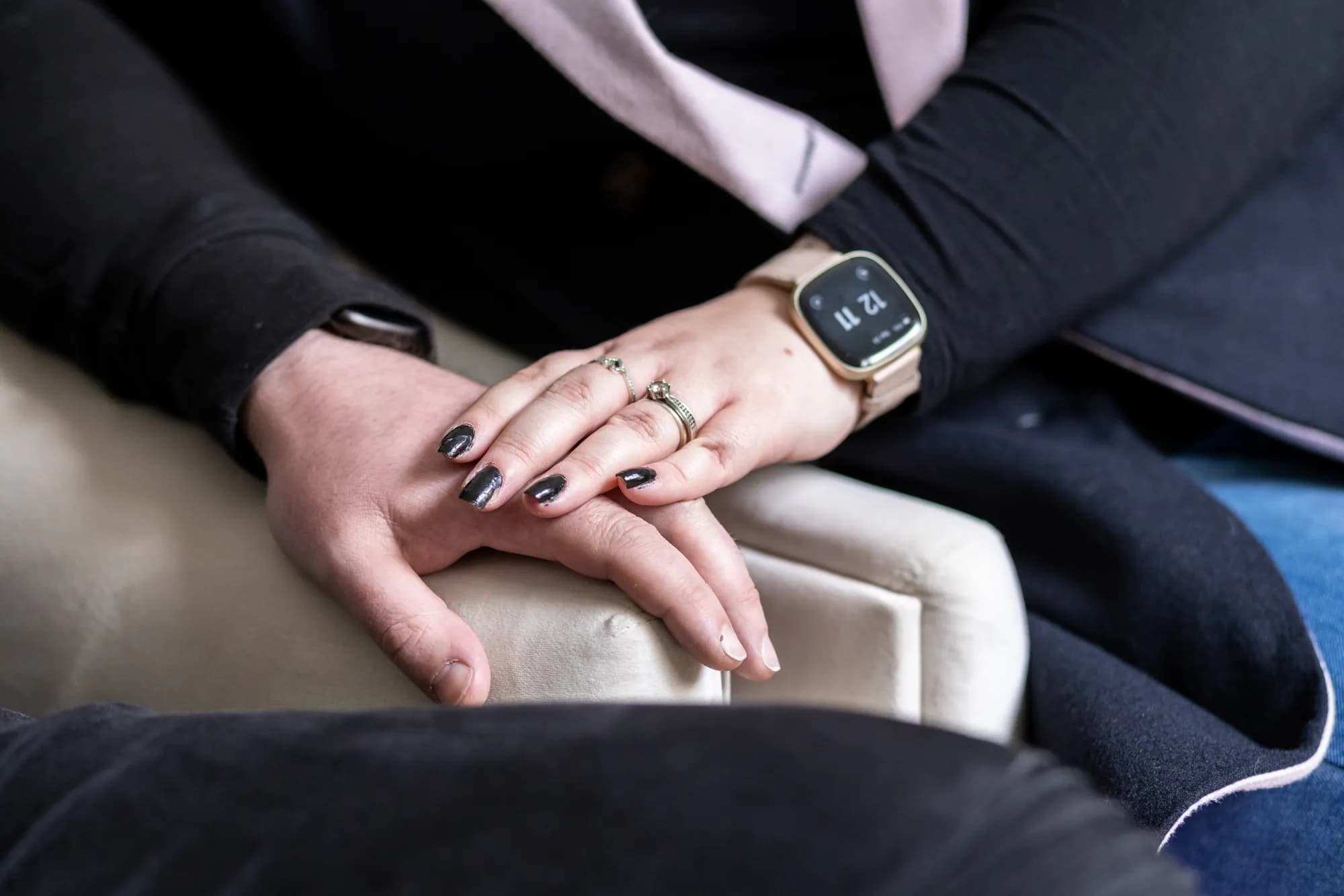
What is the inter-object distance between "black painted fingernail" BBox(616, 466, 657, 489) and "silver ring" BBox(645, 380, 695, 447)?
44mm

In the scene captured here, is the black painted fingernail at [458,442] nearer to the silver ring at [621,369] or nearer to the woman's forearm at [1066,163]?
the silver ring at [621,369]

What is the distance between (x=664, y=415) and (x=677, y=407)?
12mm

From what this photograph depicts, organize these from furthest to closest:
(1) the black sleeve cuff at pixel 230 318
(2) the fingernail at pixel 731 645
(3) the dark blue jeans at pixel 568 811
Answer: (1) the black sleeve cuff at pixel 230 318
(2) the fingernail at pixel 731 645
(3) the dark blue jeans at pixel 568 811

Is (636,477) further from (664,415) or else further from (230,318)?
(230,318)

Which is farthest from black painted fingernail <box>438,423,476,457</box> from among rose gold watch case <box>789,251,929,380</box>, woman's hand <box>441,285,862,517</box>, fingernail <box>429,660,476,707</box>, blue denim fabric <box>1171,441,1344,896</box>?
blue denim fabric <box>1171,441,1344,896</box>

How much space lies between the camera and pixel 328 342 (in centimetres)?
58

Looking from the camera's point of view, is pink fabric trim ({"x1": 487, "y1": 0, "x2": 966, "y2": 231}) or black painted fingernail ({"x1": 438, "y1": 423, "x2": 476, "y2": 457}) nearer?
black painted fingernail ({"x1": 438, "y1": 423, "x2": 476, "y2": 457})

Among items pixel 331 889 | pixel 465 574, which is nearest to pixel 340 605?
pixel 465 574

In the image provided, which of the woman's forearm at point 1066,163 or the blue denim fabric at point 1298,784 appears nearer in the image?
the blue denim fabric at point 1298,784

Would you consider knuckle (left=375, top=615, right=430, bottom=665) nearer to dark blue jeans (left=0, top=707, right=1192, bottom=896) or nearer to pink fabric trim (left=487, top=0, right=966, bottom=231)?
dark blue jeans (left=0, top=707, right=1192, bottom=896)

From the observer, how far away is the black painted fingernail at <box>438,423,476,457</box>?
0.50 meters

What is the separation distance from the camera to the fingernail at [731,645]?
45cm

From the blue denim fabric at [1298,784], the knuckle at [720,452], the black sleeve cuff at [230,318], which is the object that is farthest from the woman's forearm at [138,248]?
the blue denim fabric at [1298,784]

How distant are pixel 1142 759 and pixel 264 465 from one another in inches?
20.0
